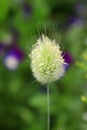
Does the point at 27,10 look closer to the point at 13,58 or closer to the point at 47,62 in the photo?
the point at 13,58

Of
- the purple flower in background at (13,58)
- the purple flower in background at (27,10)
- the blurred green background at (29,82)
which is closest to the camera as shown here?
the blurred green background at (29,82)

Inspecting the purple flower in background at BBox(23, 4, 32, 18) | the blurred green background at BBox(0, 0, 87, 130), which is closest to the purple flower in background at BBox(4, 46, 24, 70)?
the blurred green background at BBox(0, 0, 87, 130)

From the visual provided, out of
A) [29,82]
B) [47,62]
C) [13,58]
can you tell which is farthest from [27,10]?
[47,62]

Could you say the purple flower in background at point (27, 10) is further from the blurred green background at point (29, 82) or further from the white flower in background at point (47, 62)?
the white flower in background at point (47, 62)

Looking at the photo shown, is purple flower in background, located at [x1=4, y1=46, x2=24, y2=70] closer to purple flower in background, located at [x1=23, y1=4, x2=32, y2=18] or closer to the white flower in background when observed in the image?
purple flower in background, located at [x1=23, y1=4, x2=32, y2=18]

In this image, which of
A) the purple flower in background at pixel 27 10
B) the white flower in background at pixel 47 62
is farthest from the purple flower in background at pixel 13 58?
the white flower in background at pixel 47 62
